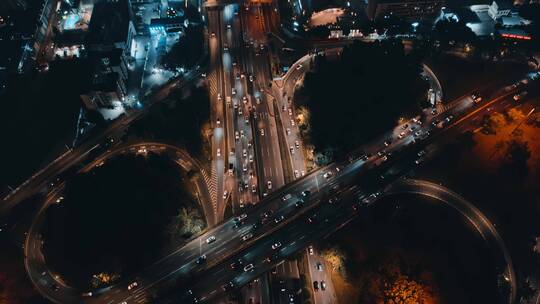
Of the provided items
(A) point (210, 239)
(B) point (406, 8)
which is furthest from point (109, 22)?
(B) point (406, 8)

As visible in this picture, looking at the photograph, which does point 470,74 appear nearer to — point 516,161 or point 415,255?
point 516,161

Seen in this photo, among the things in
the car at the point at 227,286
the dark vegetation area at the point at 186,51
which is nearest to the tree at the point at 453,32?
the dark vegetation area at the point at 186,51

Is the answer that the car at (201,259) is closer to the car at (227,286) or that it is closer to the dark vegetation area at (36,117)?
the car at (227,286)

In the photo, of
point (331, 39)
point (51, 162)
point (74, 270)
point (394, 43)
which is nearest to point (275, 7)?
point (331, 39)

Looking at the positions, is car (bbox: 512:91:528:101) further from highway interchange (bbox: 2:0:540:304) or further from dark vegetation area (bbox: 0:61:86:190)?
dark vegetation area (bbox: 0:61:86:190)

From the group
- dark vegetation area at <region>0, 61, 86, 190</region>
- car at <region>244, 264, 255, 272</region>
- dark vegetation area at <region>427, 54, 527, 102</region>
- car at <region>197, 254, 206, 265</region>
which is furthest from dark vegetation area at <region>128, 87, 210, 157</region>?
dark vegetation area at <region>427, 54, 527, 102</region>

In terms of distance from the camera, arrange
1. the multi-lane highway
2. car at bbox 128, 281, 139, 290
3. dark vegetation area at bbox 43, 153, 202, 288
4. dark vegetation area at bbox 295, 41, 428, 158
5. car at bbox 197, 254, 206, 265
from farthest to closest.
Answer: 1. dark vegetation area at bbox 295, 41, 428, 158
2. dark vegetation area at bbox 43, 153, 202, 288
3. car at bbox 197, 254, 206, 265
4. the multi-lane highway
5. car at bbox 128, 281, 139, 290
